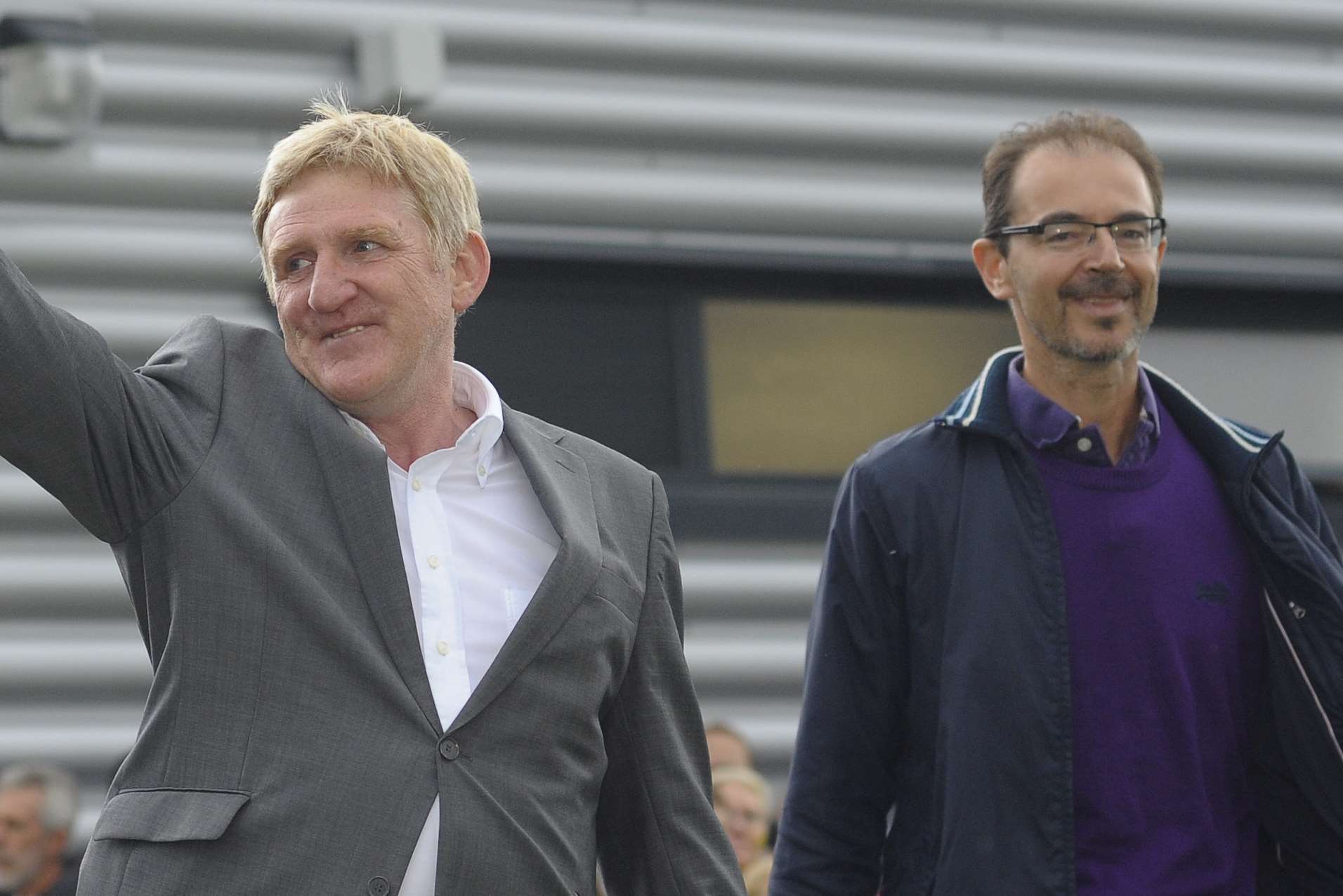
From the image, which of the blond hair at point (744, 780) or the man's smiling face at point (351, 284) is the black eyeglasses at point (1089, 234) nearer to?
the man's smiling face at point (351, 284)

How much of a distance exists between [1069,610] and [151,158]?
3682 mm

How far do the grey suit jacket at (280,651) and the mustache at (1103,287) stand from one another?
3.30 feet

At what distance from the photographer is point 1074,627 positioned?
339 cm

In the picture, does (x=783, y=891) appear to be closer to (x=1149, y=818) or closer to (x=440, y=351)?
(x=1149, y=818)

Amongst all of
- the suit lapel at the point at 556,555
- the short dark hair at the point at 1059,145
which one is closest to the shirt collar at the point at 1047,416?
the short dark hair at the point at 1059,145

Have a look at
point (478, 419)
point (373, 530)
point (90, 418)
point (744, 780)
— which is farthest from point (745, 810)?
point (90, 418)

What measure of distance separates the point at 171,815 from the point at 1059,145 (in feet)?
6.42

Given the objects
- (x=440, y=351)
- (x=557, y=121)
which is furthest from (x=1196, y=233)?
(x=440, y=351)

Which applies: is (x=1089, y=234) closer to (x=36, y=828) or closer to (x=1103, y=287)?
(x=1103, y=287)

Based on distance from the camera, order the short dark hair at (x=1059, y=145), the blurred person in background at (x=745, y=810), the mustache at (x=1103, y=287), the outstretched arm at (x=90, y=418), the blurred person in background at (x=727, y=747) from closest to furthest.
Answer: the outstretched arm at (x=90, y=418) → the mustache at (x=1103, y=287) → the short dark hair at (x=1059, y=145) → the blurred person in background at (x=745, y=810) → the blurred person in background at (x=727, y=747)

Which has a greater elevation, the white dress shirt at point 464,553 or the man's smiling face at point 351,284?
the man's smiling face at point 351,284

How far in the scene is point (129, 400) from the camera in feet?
8.75

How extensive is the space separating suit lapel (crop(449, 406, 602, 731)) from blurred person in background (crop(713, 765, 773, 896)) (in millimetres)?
2807

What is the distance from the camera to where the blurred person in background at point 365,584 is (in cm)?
265
